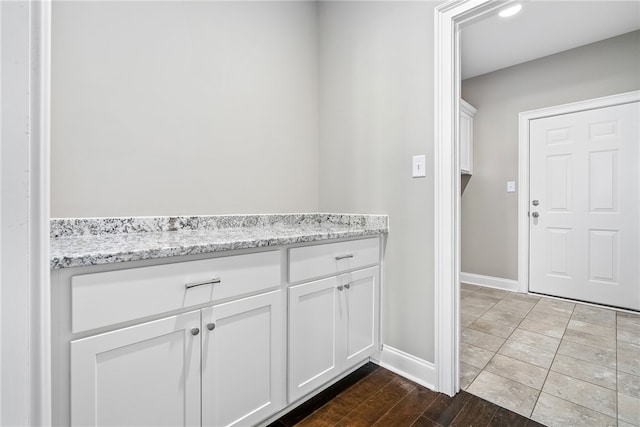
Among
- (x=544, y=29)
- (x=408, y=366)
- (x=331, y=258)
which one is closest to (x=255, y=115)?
(x=331, y=258)

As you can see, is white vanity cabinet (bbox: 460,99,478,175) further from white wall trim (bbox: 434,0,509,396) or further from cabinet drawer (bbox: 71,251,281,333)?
cabinet drawer (bbox: 71,251,281,333)

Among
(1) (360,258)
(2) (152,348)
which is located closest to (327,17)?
(1) (360,258)

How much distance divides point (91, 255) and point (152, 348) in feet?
1.09

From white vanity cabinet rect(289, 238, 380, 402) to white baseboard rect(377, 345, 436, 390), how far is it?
106mm

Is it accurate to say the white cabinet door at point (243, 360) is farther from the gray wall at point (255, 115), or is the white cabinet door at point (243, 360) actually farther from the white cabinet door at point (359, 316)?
the gray wall at point (255, 115)

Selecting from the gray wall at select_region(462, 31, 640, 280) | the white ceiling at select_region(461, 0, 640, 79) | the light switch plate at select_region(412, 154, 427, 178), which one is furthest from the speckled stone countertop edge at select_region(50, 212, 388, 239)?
the gray wall at select_region(462, 31, 640, 280)

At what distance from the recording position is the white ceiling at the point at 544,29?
2297mm

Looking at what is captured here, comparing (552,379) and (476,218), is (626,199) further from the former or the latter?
(552,379)

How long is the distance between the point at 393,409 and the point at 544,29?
319 centimetres

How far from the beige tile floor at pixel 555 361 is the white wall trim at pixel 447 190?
250mm

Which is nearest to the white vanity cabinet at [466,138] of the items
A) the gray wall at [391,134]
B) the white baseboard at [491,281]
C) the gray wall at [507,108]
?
the gray wall at [507,108]

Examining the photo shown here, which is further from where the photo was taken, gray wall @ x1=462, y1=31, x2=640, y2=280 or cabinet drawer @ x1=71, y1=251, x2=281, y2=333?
gray wall @ x1=462, y1=31, x2=640, y2=280

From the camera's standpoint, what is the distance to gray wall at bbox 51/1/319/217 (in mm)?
1231

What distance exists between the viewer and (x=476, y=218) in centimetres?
356
